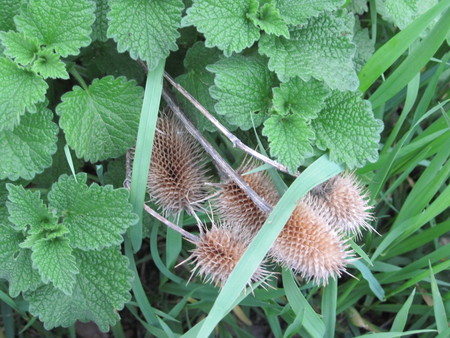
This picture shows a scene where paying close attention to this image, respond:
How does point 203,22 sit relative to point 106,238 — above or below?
above

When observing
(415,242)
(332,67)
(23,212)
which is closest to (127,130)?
(23,212)

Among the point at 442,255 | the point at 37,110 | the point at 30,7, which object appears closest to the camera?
the point at 30,7

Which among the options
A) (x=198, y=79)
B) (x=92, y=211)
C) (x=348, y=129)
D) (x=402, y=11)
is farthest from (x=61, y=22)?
(x=402, y=11)

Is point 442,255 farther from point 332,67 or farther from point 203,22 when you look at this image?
point 203,22

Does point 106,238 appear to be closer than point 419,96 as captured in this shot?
Yes

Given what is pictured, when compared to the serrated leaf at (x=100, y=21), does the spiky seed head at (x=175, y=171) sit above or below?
below

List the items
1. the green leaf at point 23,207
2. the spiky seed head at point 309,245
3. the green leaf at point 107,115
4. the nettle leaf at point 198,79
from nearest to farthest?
the spiky seed head at point 309,245, the green leaf at point 23,207, the green leaf at point 107,115, the nettle leaf at point 198,79

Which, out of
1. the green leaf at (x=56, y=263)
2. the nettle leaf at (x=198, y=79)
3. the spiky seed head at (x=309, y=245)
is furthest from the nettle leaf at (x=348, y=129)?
the green leaf at (x=56, y=263)

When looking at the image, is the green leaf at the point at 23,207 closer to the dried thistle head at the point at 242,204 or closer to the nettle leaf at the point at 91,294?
the nettle leaf at the point at 91,294
